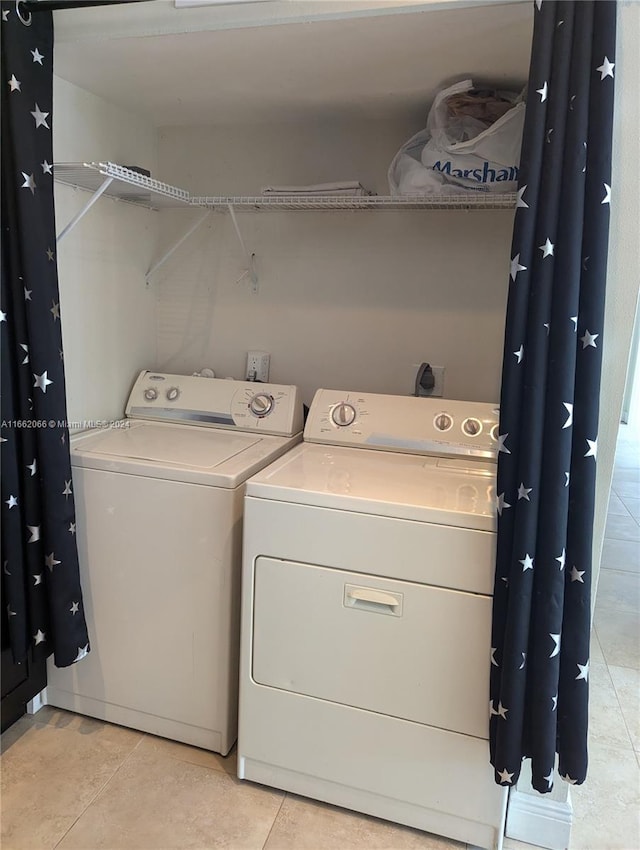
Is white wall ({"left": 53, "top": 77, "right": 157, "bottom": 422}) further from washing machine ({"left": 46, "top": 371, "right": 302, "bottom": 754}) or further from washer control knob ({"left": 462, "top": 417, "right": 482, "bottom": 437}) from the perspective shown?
washer control knob ({"left": 462, "top": 417, "right": 482, "bottom": 437})

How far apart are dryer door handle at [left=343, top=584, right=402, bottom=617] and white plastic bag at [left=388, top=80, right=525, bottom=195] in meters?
1.14

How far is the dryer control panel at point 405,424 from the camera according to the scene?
1.87 m

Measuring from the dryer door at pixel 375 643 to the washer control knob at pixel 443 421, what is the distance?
610 millimetres

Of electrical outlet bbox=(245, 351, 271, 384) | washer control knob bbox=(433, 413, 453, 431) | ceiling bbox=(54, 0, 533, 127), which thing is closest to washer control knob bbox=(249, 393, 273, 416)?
electrical outlet bbox=(245, 351, 271, 384)

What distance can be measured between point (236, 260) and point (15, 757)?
177 centimetres

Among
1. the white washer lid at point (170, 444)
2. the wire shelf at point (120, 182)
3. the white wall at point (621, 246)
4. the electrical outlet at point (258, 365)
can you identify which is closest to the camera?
the white wall at point (621, 246)

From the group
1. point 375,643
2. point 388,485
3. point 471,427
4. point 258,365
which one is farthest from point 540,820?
point 258,365

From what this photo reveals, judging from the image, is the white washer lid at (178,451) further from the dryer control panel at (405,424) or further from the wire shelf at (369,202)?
the wire shelf at (369,202)

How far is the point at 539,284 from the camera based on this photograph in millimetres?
1243

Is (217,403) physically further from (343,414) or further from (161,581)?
(161,581)

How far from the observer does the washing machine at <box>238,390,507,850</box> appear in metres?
1.42

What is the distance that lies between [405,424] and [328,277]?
67 cm

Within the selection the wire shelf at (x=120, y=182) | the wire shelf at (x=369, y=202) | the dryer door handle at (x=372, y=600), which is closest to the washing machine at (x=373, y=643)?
the dryer door handle at (x=372, y=600)

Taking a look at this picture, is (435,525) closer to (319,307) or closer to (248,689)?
(248,689)
